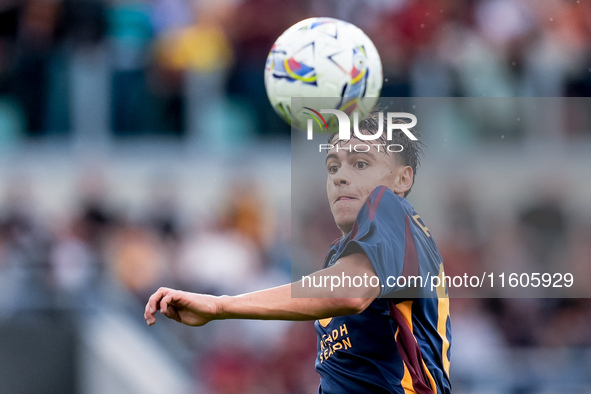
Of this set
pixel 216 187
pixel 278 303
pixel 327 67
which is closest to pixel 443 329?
pixel 278 303

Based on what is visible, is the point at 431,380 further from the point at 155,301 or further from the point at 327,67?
the point at 327,67

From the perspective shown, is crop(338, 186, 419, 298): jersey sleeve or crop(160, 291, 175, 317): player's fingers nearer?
crop(160, 291, 175, 317): player's fingers

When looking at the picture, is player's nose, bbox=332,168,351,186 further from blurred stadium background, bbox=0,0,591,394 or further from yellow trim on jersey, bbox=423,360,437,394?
blurred stadium background, bbox=0,0,591,394

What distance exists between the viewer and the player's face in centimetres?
390

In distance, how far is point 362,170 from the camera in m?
3.93

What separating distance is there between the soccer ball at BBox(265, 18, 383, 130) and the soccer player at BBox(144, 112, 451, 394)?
1.31 ft

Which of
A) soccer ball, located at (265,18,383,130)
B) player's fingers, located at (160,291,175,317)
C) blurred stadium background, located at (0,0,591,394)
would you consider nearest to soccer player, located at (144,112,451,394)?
player's fingers, located at (160,291,175,317)

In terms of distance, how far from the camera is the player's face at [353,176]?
3.90 meters

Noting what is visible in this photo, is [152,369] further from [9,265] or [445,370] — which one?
[445,370]

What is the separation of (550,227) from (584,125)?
62.8 inches

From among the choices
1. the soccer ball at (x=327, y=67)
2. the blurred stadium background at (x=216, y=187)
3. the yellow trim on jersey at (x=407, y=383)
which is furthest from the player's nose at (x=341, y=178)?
the blurred stadium background at (x=216, y=187)

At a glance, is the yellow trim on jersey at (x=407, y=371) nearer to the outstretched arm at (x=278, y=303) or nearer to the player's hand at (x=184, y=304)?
the outstretched arm at (x=278, y=303)

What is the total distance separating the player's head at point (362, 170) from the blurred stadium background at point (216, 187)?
3855 mm

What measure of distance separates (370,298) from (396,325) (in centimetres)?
41
